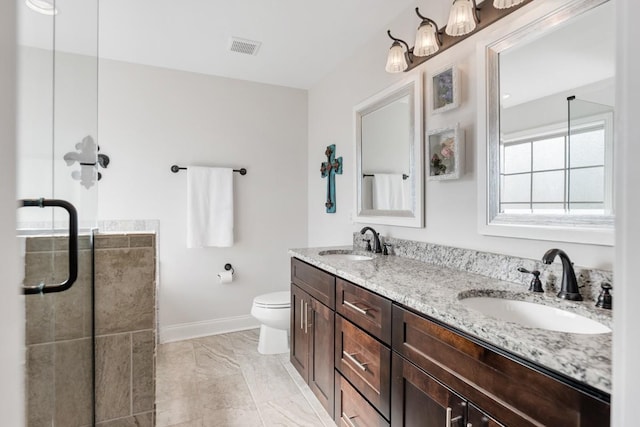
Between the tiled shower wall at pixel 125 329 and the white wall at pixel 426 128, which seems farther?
the white wall at pixel 426 128

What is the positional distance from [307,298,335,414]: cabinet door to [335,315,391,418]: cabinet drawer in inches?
A: 3.6

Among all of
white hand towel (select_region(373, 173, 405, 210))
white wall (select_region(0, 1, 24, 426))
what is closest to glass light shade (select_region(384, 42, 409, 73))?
white hand towel (select_region(373, 173, 405, 210))

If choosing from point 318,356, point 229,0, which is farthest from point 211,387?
point 229,0

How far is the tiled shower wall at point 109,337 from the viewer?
114 cm

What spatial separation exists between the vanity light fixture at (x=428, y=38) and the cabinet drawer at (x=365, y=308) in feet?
4.22

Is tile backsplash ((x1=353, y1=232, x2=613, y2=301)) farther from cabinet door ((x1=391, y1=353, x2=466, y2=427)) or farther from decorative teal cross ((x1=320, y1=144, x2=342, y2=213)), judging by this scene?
decorative teal cross ((x1=320, y1=144, x2=342, y2=213))

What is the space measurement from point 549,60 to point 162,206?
285 centimetres

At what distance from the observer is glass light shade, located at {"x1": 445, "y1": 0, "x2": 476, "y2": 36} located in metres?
1.46

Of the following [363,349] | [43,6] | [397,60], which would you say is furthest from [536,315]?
[43,6]

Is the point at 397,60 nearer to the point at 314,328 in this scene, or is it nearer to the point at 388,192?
the point at 388,192

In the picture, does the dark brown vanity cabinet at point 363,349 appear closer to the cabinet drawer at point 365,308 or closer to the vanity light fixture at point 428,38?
the cabinet drawer at point 365,308

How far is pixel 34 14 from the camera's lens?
0.78m

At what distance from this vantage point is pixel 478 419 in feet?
2.89

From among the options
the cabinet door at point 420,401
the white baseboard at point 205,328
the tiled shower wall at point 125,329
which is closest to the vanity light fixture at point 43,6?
the tiled shower wall at point 125,329
